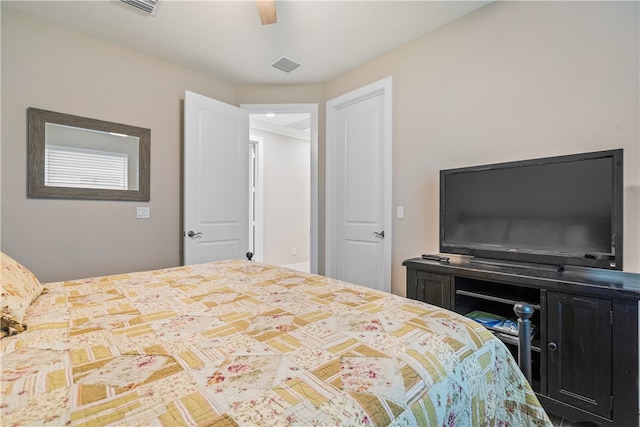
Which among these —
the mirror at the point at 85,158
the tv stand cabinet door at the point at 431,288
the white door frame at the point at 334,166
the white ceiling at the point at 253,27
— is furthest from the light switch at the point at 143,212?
the tv stand cabinet door at the point at 431,288

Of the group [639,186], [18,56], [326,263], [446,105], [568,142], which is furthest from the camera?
[326,263]

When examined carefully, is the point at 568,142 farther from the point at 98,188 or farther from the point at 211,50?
the point at 98,188

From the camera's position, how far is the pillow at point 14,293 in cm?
93

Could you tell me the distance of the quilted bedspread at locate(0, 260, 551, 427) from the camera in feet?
1.83

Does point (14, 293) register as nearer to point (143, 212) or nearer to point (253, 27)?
point (143, 212)

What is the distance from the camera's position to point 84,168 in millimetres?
2545

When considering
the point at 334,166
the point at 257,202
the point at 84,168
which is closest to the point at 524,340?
the point at 334,166

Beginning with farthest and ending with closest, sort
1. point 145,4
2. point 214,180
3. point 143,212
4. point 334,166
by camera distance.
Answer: point 334,166 → point 214,180 → point 143,212 → point 145,4

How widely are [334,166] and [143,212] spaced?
6.59ft

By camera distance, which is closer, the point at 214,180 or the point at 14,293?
the point at 14,293

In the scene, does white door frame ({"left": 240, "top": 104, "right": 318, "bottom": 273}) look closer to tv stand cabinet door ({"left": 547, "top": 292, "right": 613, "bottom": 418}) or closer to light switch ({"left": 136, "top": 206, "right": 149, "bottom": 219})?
light switch ({"left": 136, "top": 206, "right": 149, "bottom": 219})

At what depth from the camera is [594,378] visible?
1431 millimetres

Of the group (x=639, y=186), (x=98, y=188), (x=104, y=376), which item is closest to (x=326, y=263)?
(x=98, y=188)

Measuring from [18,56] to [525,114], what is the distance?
3.68 metres
